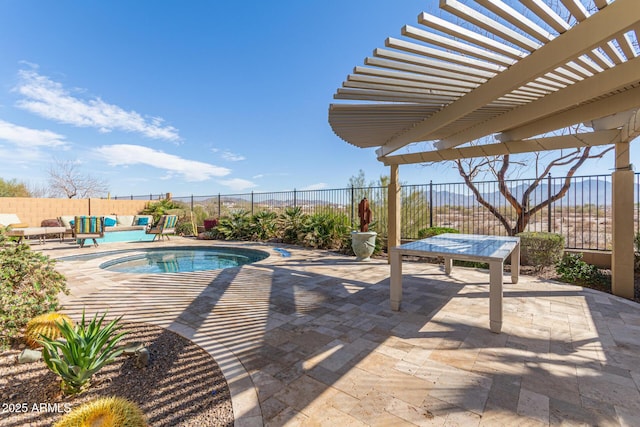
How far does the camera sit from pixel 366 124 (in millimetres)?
4488

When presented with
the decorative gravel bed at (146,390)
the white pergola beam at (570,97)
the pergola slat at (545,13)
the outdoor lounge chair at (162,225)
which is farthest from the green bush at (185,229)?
the pergola slat at (545,13)

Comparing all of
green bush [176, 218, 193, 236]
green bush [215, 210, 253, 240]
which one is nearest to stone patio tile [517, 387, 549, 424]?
green bush [215, 210, 253, 240]

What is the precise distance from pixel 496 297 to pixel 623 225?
10.4ft

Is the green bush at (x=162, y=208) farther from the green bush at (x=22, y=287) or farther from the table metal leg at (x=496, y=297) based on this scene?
the table metal leg at (x=496, y=297)

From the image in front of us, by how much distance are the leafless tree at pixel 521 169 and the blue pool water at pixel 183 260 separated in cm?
744

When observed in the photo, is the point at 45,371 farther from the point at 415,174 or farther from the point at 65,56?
the point at 65,56

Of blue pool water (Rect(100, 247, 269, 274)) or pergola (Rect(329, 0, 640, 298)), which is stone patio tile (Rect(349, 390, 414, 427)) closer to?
pergola (Rect(329, 0, 640, 298))

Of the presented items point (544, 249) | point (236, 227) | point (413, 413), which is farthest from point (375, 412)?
point (236, 227)

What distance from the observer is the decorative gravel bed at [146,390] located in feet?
5.56

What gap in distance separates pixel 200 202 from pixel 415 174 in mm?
12543

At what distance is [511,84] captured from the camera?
2527 mm

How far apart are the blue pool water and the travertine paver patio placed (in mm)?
2299

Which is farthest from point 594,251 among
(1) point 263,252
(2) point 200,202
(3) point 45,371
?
(2) point 200,202

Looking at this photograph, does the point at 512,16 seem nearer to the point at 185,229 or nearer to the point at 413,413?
the point at 413,413
